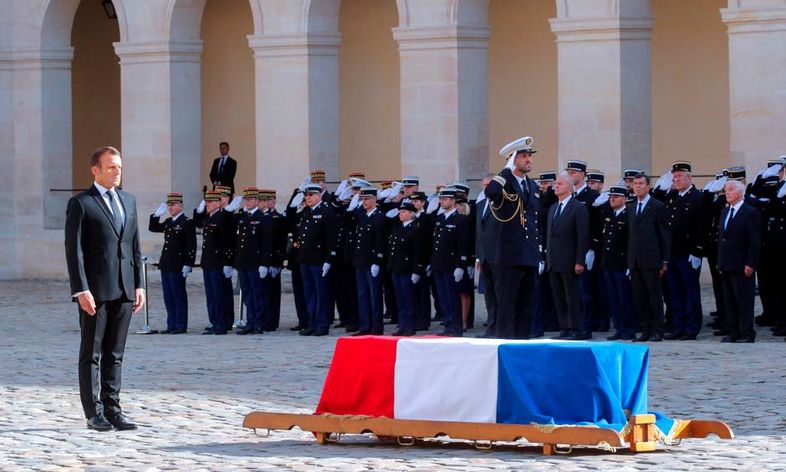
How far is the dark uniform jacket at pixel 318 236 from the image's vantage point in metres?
18.6

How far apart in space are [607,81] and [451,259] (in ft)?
18.7

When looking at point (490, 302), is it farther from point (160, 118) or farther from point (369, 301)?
point (160, 118)

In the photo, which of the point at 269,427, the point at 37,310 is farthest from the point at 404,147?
the point at 269,427

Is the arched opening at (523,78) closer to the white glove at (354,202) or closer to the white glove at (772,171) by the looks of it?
the white glove at (354,202)

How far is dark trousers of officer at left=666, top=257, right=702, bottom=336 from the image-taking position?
1675 cm

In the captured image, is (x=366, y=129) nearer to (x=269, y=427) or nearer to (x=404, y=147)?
(x=404, y=147)

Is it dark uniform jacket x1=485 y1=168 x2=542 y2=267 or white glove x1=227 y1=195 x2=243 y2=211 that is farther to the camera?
white glove x1=227 y1=195 x2=243 y2=211

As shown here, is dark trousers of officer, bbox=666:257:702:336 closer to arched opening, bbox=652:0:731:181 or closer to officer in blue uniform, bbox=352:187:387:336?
officer in blue uniform, bbox=352:187:387:336

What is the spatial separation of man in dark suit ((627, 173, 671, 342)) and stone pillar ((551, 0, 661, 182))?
5888 mm

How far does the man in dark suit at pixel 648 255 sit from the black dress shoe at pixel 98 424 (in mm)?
6931

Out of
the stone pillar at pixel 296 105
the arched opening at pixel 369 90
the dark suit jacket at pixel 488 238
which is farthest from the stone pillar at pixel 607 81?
the dark suit jacket at pixel 488 238

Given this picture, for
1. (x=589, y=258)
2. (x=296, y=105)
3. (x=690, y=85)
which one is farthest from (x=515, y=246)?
(x=296, y=105)

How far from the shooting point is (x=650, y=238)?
54.0ft

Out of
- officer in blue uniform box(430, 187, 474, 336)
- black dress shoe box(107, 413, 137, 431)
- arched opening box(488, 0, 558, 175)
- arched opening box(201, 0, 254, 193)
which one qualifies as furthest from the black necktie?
arched opening box(201, 0, 254, 193)
